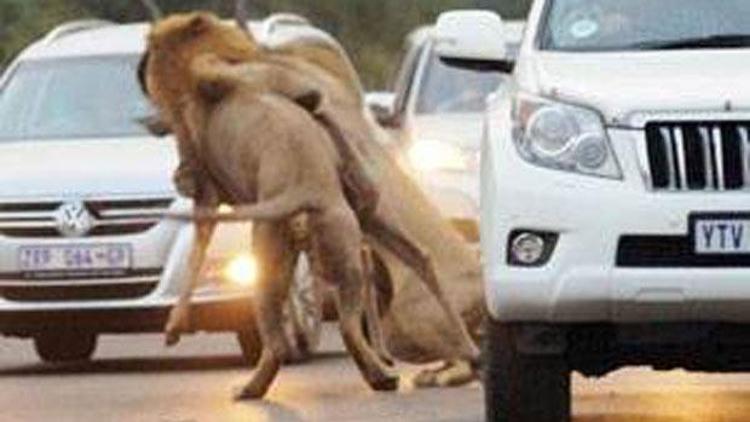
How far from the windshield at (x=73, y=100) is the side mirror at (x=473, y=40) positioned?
192 inches

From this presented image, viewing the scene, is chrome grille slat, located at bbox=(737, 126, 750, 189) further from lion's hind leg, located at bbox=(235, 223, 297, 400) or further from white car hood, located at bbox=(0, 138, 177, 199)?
white car hood, located at bbox=(0, 138, 177, 199)

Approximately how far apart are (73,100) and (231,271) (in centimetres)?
215

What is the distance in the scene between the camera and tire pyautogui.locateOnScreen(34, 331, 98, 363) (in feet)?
55.1

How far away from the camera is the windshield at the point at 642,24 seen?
37.1 feet

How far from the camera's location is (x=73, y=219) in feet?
52.3

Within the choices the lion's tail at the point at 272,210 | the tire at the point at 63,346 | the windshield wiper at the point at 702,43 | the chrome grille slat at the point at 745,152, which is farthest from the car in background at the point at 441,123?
the chrome grille slat at the point at 745,152

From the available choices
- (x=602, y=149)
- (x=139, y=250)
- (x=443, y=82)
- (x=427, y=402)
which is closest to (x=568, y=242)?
(x=602, y=149)

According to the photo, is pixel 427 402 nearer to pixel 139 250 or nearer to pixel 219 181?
pixel 219 181

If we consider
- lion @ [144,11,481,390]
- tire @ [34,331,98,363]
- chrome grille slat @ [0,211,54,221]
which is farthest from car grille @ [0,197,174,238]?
lion @ [144,11,481,390]

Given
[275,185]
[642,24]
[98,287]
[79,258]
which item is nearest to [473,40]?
[642,24]

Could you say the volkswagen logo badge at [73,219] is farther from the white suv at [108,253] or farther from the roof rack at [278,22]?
the roof rack at [278,22]

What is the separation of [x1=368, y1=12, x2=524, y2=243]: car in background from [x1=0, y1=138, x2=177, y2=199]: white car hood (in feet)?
4.23

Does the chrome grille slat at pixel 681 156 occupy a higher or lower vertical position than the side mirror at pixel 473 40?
higher

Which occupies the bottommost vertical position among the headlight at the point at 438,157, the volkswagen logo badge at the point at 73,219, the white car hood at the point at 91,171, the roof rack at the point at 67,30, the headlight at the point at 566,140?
the headlight at the point at 438,157
